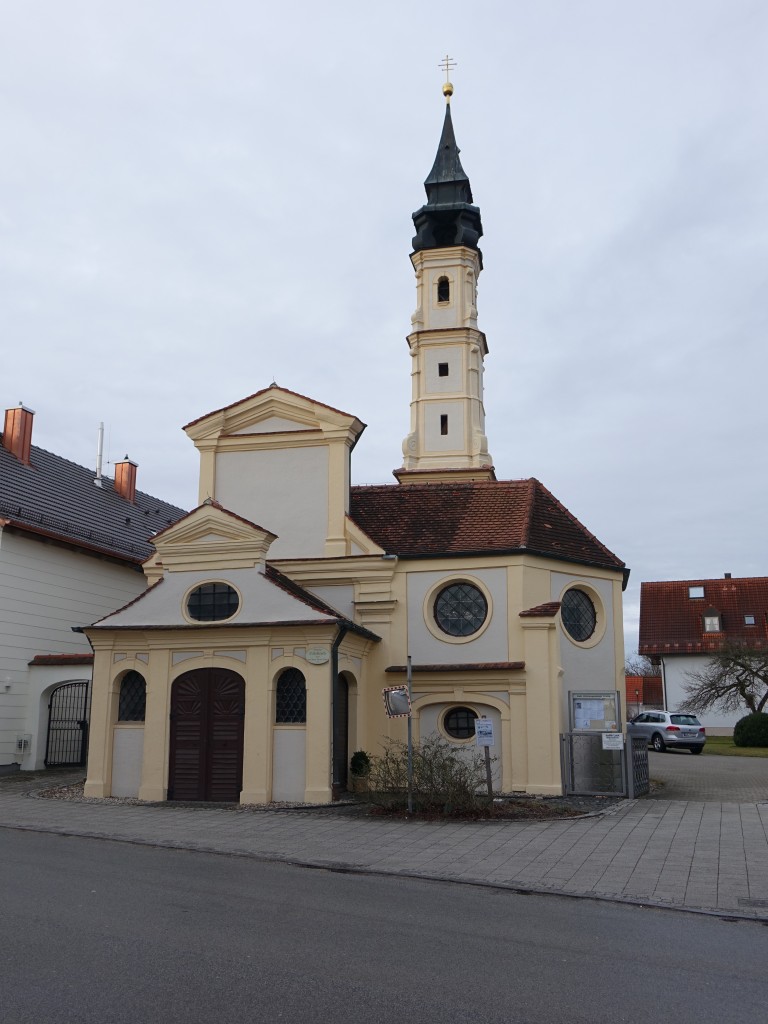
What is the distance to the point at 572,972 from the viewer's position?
22.6 ft

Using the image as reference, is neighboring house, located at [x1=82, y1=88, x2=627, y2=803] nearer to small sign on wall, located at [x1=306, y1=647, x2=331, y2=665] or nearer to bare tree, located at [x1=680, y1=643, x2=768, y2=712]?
small sign on wall, located at [x1=306, y1=647, x2=331, y2=665]

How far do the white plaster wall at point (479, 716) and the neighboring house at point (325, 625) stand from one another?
50 mm

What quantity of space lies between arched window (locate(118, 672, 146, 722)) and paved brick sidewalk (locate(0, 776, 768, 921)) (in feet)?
7.03

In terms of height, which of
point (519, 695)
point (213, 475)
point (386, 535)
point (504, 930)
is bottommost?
point (504, 930)

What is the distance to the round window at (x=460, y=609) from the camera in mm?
21594

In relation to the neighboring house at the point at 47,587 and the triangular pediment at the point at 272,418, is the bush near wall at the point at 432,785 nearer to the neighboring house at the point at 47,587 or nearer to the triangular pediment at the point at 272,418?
the triangular pediment at the point at 272,418

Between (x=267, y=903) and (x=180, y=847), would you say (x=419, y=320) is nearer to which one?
(x=180, y=847)

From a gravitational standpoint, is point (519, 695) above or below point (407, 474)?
below

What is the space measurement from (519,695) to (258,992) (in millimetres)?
14804

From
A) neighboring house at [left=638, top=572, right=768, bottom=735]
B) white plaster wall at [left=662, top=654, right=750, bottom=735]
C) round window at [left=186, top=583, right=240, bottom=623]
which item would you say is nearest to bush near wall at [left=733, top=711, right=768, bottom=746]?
neighboring house at [left=638, top=572, right=768, bottom=735]

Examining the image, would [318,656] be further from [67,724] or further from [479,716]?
[67,724]

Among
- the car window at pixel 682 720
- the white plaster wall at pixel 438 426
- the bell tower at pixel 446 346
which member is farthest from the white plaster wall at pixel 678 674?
the white plaster wall at pixel 438 426

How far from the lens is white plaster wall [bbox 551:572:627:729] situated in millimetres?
21716

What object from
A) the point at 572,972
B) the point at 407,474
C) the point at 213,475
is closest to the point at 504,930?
the point at 572,972
